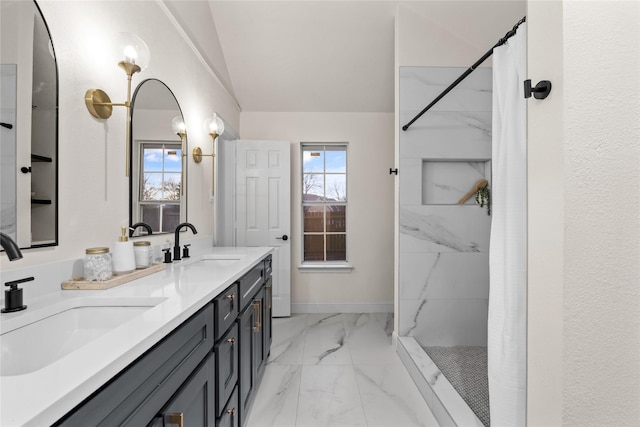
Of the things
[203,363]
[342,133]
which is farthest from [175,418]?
[342,133]

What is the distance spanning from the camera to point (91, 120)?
1.36 metres

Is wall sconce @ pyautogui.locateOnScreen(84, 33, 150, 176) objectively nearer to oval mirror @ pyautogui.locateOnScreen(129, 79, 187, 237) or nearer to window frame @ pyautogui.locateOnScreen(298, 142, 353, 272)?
oval mirror @ pyautogui.locateOnScreen(129, 79, 187, 237)

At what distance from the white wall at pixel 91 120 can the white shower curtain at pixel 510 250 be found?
5.90 feet

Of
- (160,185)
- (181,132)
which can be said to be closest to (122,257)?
(160,185)

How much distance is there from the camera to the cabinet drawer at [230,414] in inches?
49.2

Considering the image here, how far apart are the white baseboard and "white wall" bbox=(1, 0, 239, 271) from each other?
2190 millimetres

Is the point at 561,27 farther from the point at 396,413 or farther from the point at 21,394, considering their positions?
the point at 396,413

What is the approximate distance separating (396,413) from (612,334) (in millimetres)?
1376

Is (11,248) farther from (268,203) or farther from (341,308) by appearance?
(341,308)

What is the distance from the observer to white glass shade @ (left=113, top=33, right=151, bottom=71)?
4.61 feet

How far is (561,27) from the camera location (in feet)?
2.75

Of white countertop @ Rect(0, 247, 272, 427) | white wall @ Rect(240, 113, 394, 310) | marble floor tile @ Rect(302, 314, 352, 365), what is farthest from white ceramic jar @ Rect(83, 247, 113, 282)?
white wall @ Rect(240, 113, 394, 310)

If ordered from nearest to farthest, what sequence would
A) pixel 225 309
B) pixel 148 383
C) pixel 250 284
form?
pixel 148 383
pixel 225 309
pixel 250 284

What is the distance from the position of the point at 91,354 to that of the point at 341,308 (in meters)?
3.35
